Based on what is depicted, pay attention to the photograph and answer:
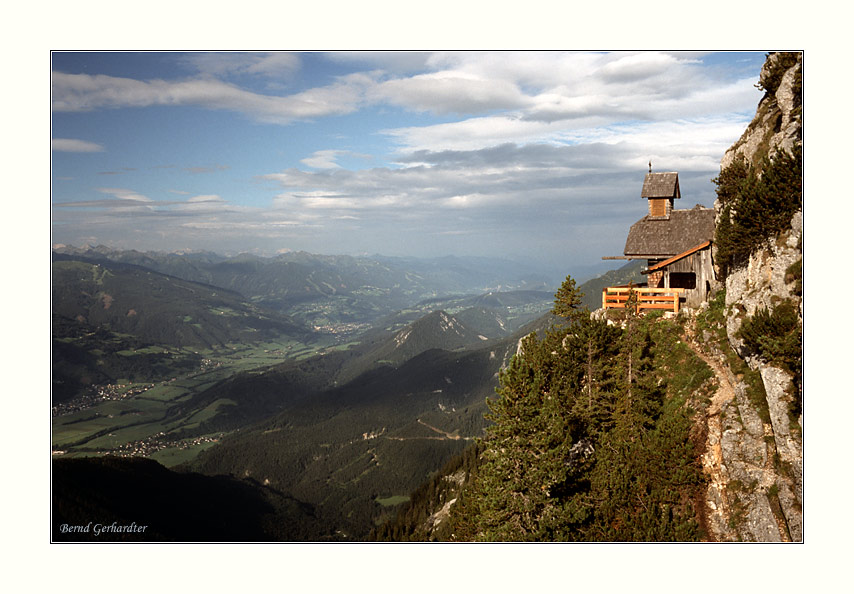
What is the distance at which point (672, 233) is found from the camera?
41.2 meters

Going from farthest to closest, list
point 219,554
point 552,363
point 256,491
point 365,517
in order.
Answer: point 256,491 < point 365,517 < point 552,363 < point 219,554

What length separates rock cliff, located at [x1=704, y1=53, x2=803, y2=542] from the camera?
21.9 m

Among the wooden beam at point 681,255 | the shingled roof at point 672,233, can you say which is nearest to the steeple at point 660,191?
the shingled roof at point 672,233

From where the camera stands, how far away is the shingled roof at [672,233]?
40.3 metres

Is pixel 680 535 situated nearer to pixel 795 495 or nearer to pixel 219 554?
pixel 795 495

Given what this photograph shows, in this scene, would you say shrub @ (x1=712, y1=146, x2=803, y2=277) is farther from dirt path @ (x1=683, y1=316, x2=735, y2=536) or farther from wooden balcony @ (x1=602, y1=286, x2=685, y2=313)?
dirt path @ (x1=683, y1=316, x2=735, y2=536)

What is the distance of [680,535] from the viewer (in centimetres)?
2208

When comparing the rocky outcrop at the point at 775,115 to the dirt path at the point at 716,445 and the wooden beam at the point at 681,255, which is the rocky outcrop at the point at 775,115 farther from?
the dirt path at the point at 716,445

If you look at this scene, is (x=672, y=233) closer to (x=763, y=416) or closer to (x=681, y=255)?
(x=681, y=255)

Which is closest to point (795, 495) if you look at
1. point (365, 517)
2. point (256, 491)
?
point (365, 517)

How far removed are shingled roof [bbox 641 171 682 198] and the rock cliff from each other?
13.7 m

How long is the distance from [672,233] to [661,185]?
181 inches

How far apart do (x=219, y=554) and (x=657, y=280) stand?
130 ft

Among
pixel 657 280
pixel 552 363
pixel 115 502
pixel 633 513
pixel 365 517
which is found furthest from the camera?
pixel 365 517
